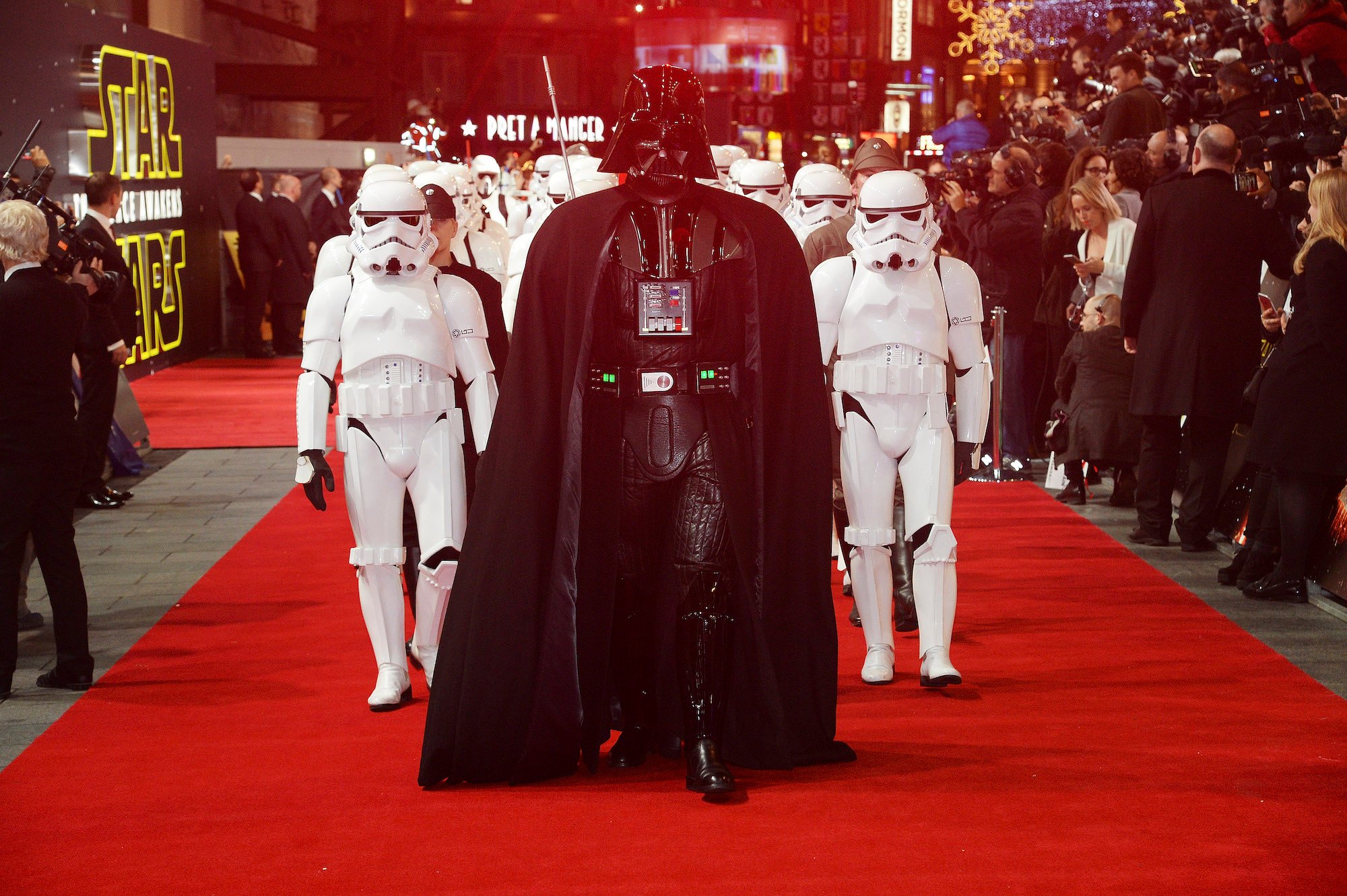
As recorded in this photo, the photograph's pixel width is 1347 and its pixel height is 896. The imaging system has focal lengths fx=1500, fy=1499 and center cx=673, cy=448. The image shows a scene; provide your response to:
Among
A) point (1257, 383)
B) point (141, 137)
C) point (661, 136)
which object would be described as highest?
point (141, 137)

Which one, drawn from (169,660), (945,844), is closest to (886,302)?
(945,844)

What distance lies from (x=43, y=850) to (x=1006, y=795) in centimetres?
269

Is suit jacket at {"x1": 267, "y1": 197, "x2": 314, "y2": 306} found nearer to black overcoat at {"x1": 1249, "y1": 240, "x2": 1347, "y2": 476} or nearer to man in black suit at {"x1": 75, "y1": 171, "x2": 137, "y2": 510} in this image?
man in black suit at {"x1": 75, "y1": 171, "x2": 137, "y2": 510}

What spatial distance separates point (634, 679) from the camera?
4.67 metres

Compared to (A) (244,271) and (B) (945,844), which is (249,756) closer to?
(B) (945,844)

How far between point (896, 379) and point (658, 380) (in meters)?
1.42

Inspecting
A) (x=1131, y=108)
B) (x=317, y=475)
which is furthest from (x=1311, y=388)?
(x=1131, y=108)

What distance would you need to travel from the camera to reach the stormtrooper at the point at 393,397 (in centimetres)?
524

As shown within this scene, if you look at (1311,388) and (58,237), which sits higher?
(58,237)

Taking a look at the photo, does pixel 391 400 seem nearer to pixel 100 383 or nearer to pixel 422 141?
pixel 100 383

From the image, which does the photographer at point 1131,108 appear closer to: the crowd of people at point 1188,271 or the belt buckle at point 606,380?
the crowd of people at point 1188,271

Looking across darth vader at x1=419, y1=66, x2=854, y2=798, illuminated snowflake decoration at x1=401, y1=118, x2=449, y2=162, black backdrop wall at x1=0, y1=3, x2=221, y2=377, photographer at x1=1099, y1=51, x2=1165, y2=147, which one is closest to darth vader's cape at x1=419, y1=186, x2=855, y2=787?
darth vader at x1=419, y1=66, x2=854, y2=798

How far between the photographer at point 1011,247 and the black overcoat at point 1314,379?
10.4 ft

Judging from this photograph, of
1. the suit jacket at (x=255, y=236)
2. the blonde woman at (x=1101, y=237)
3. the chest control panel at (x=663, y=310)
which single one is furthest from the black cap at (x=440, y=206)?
the suit jacket at (x=255, y=236)
